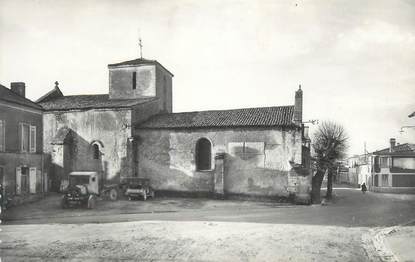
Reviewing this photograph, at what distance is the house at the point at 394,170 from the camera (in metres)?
40.7

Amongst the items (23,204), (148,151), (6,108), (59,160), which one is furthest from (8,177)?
(148,151)

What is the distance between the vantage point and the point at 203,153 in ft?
91.7

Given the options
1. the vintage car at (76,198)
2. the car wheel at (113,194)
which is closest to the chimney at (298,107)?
the car wheel at (113,194)

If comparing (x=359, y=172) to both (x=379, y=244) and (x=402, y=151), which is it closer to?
(x=402, y=151)

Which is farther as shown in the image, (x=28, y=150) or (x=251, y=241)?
(x=28, y=150)

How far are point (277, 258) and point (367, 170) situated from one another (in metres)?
41.1

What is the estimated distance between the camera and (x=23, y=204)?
2236 cm

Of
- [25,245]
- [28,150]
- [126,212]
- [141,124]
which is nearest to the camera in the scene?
[25,245]

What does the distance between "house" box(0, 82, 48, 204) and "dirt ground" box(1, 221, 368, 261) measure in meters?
7.18

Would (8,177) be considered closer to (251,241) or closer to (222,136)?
(222,136)

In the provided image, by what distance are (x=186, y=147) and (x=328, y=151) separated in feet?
45.3

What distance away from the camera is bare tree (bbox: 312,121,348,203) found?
3169 cm

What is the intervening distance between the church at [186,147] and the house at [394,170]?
16972 mm

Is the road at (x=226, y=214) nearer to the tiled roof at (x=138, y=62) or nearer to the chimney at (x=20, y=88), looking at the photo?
the chimney at (x=20, y=88)
